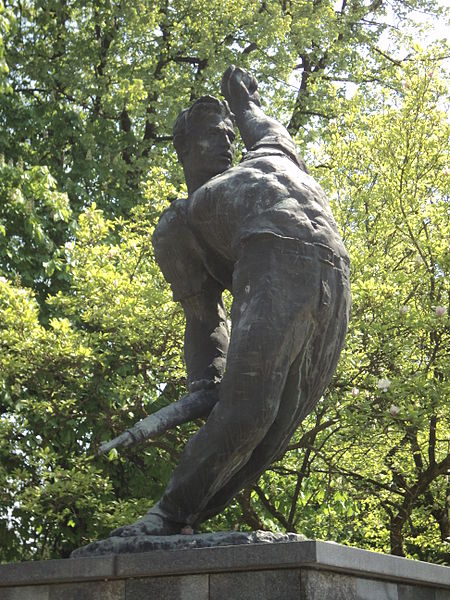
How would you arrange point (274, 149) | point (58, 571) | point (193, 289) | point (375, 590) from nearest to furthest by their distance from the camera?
point (375, 590)
point (58, 571)
point (274, 149)
point (193, 289)

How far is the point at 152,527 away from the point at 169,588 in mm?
353

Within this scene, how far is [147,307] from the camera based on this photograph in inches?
438

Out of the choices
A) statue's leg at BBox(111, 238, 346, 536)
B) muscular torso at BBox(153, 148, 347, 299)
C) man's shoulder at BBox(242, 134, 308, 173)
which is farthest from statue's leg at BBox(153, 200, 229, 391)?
statue's leg at BBox(111, 238, 346, 536)

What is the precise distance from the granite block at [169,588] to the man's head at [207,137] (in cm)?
209

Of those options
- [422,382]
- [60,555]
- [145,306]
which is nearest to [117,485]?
[60,555]

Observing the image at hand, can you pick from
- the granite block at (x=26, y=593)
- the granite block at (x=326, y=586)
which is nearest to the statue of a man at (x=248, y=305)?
the granite block at (x=26, y=593)

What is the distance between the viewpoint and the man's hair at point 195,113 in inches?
204

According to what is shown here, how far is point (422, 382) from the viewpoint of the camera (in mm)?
10055

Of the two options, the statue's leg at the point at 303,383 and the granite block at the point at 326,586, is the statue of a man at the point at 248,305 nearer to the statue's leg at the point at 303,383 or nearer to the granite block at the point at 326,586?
the statue's leg at the point at 303,383

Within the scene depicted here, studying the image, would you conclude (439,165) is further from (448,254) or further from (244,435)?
(244,435)

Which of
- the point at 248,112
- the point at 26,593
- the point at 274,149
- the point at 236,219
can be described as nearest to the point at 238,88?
the point at 248,112

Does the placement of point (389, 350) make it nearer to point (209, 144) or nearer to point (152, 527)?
point (209, 144)

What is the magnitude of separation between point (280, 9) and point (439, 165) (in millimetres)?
Result: 5781

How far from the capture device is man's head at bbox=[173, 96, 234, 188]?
5152 millimetres
